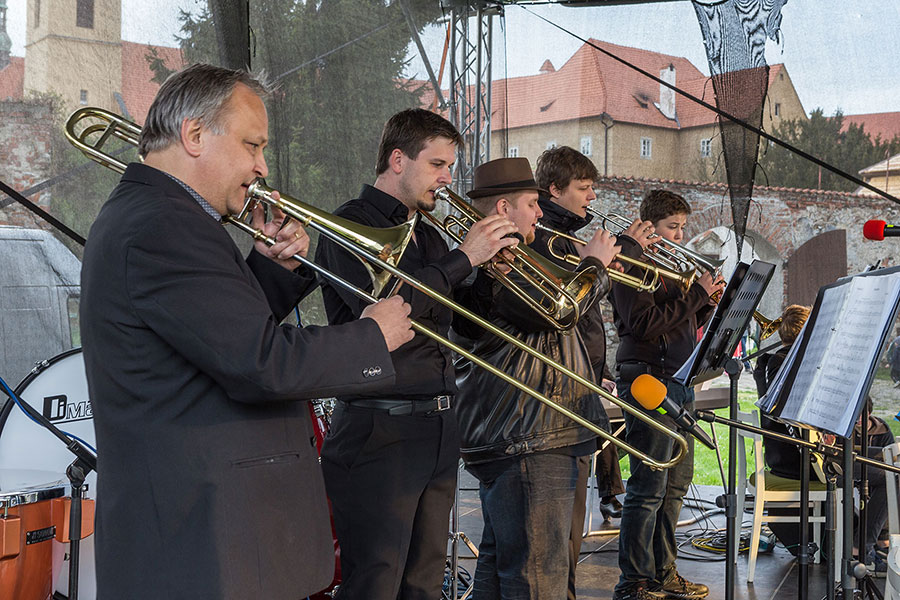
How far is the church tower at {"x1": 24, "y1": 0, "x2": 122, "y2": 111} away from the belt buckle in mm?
1982

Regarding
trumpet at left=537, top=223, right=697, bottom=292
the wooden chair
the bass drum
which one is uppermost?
trumpet at left=537, top=223, right=697, bottom=292

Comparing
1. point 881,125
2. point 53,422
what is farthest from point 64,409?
point 881,125

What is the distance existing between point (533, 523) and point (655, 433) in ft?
4.84

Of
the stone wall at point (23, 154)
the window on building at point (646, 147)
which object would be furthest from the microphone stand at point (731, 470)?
the window on building at point (646, 147)

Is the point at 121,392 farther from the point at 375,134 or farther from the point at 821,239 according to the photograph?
the point at 821,239

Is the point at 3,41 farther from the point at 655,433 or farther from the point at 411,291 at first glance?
the point at 655,433

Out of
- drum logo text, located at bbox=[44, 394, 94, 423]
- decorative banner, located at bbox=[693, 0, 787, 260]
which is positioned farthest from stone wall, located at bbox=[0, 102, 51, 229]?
decorative banner, located at bbox=[693, 0, 787, 260]

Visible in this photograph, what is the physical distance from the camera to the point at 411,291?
2.50 meters

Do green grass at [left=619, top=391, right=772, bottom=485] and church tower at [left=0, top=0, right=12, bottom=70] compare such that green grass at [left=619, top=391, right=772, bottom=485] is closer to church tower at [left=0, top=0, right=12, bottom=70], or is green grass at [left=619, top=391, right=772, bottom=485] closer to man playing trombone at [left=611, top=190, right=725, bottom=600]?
man playing trombone at [left=611, top=190, right=725, bottom=600]

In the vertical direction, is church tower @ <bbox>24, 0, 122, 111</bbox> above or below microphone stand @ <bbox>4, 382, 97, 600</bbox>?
above

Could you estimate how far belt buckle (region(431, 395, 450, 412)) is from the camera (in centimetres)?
263

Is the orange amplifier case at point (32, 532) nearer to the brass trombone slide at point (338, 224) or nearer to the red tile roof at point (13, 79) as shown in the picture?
the brass trombone slide at point (338, 224)

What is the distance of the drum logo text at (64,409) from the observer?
318cm

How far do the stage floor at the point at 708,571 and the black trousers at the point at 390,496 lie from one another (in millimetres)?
2073
